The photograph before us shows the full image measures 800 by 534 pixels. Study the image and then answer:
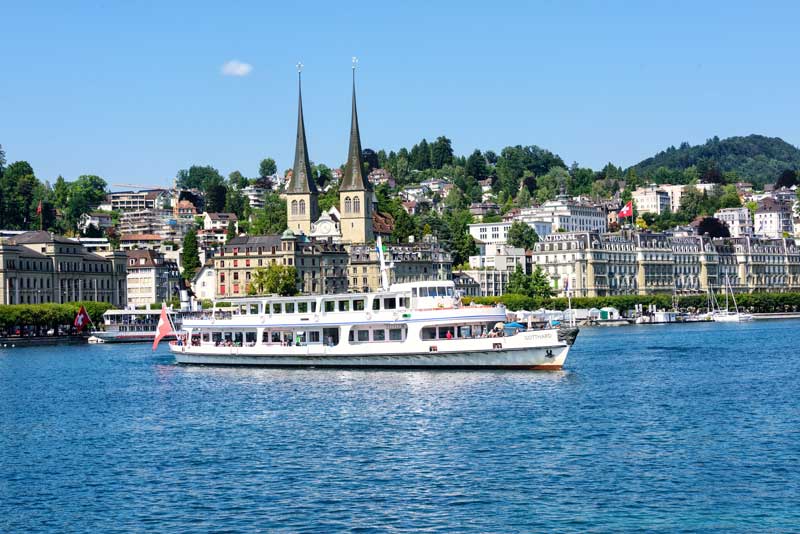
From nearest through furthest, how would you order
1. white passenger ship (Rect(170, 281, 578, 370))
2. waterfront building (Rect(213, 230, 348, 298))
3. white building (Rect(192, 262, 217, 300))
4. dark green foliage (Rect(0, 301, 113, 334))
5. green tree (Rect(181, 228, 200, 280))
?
white passenger ship (Rect(170, 281, 578, 370)) < dark green foliage (Rect(0, 301, 113, 334)) < waterfront building (Rect(213, 230, 348, 298)) < white building (Rect(192, 262, 217, 300)) < green tree (Rect(181, 228, 200, 280))

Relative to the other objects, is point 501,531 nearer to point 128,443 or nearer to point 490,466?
point 490,466

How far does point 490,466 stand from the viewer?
3469 cm

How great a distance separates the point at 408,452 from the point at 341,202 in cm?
14009

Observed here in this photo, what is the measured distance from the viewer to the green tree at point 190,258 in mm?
187500

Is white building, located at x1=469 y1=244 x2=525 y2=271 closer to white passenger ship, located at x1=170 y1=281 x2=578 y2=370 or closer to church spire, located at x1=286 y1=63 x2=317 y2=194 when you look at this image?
church spire, located at x1=286 y1=63 x2=317 y2=194

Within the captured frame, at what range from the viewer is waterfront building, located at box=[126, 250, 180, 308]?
568ft

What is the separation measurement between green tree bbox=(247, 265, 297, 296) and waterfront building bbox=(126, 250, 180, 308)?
33023 mm

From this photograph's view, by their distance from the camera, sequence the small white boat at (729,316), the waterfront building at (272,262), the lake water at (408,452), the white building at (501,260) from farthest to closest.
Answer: the white building at (501,260) < the small white boat at (729,316) < the waterfront building at (272,262) < the lake water at (408,452)

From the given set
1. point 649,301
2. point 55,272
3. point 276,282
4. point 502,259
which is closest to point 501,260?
point 502,259

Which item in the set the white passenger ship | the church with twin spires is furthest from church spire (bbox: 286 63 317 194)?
the white passenger ship

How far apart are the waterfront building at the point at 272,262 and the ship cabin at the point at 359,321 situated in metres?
84.9

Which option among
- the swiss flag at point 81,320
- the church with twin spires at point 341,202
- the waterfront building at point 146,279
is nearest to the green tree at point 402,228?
the church with twin spires at point 341,202

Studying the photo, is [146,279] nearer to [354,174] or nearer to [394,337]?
[354,174]

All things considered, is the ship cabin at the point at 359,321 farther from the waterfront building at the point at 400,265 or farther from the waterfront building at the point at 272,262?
the waterfront building at the point at 400,265
